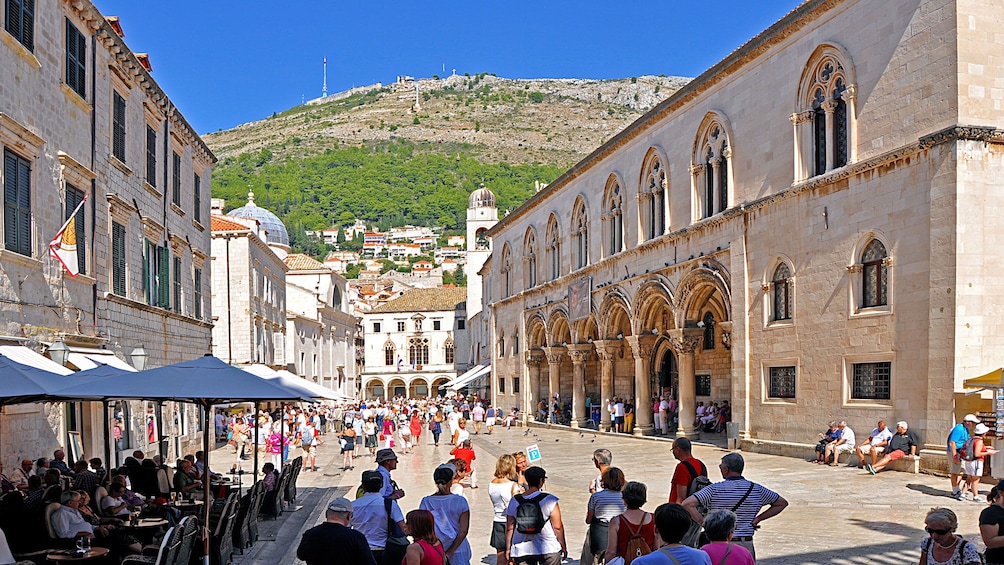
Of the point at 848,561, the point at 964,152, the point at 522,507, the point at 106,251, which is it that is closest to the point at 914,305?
the point at 964,152

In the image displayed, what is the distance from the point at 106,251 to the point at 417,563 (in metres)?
16.0

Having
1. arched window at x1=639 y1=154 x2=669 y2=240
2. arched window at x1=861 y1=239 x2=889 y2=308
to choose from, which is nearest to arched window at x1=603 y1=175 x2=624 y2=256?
arched window at x1=639 y1=154 x2=669 y2=240

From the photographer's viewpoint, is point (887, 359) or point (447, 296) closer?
point (887, 359)

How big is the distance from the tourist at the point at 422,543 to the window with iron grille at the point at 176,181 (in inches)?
859

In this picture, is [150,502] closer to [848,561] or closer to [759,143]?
[848,561]

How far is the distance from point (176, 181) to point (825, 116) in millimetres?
17698

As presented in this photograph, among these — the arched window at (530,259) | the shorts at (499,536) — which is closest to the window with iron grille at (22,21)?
the shorts at (499,536)

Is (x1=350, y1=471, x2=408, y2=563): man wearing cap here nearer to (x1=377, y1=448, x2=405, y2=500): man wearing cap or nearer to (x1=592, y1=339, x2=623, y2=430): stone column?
(x1=377, y1=448, x2=405, y2=500): man wearing cap

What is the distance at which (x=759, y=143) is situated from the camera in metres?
24.7

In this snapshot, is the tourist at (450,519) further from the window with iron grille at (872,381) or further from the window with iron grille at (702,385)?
the window with iron grille at (702,385)

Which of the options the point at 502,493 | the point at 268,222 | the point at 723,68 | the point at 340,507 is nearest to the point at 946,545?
the point at 502,493

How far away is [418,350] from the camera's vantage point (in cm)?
10012

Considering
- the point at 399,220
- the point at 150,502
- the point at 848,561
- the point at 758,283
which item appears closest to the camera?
the point at 848,561

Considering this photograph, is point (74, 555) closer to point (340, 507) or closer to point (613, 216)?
point (340, 507)
